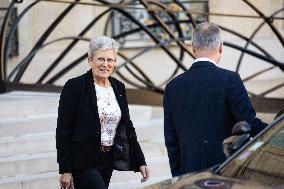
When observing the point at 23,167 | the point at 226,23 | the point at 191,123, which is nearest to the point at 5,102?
the point at 23,167

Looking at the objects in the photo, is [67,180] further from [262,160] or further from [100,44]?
[262,160]

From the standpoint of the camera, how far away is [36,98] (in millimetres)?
9977

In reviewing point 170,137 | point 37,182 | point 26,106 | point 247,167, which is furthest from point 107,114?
point 26,106

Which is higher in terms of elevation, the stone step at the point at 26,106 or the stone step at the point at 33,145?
the stone step at the point at 26,106

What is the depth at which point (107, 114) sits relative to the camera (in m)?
5.76

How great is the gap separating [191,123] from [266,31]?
1039cm

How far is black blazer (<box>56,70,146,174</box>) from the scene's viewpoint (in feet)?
18.7

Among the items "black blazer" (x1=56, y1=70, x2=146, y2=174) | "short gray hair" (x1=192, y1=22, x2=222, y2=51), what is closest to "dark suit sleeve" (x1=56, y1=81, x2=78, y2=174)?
"black blazer" (x1=56, y1=70, x2=146, y2=174)

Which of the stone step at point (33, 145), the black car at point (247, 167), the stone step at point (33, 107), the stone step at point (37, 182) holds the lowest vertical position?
the black car at point (247, 167)

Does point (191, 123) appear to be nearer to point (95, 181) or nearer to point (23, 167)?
point (95, 181)

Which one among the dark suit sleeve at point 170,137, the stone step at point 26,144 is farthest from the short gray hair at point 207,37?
the stone step at point 26,144

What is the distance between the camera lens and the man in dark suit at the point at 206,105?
521cm

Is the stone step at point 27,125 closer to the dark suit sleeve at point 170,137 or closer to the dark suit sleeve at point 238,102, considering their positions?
the dark suit sleeve at point 170,137

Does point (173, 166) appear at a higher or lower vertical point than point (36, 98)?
lower
